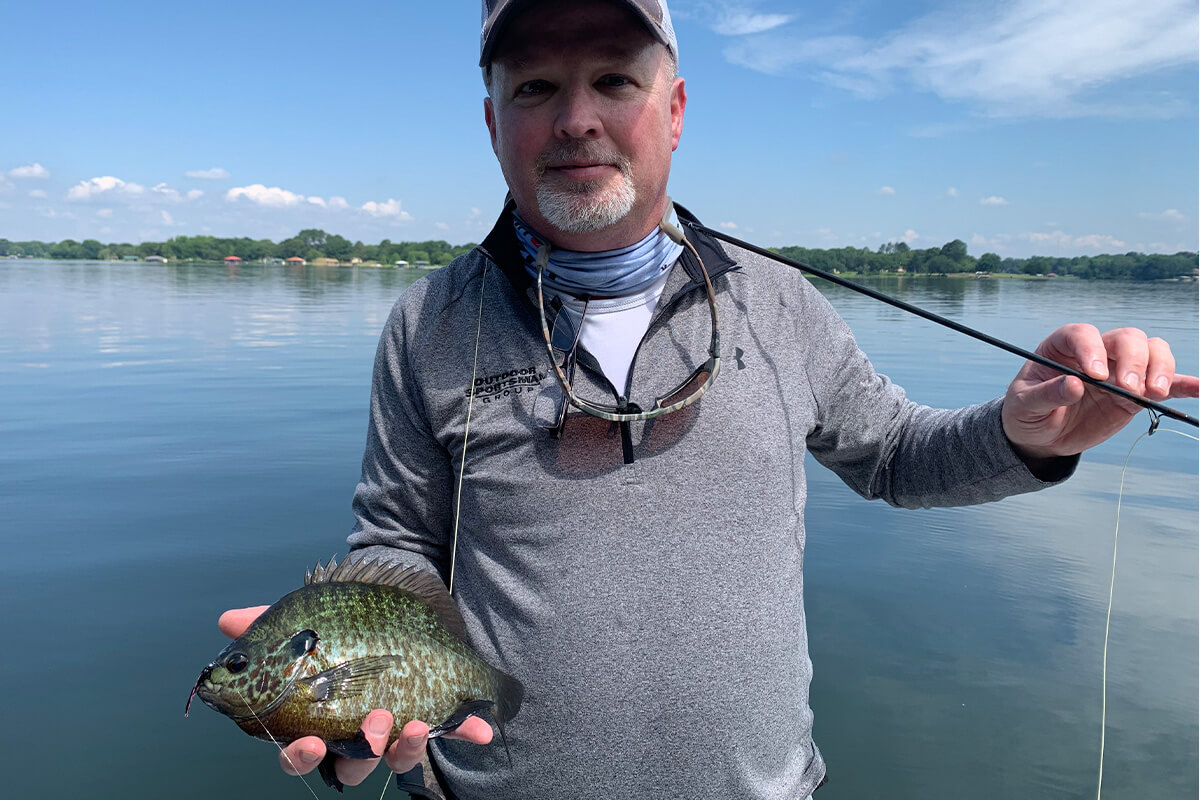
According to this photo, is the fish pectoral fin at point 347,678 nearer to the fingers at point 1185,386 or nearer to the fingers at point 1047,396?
the fingers at point 1047,396

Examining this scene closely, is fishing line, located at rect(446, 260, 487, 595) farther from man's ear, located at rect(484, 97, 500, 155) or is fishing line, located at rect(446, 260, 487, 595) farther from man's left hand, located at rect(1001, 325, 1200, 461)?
man's left hand, located at rect(1001, 325, 1200, 461)

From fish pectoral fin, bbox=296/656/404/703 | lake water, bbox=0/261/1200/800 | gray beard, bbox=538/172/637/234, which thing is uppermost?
gray beard, bbox=538/172/637/234

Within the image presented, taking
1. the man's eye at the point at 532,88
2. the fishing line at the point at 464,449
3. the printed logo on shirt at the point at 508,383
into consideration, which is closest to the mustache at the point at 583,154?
the man's eye at the point at 532,88

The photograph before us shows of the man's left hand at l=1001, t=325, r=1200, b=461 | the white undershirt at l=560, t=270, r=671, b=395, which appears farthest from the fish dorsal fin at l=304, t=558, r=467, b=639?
the man's left hand at l=1001, t=325, r=1200, b=461

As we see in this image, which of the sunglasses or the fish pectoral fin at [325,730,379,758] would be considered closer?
the fish pectoral fin at [325,730,379,758]

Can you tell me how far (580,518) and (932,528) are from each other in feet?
23.3

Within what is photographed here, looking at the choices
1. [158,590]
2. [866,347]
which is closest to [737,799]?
[158,590]

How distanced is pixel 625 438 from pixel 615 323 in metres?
0.39

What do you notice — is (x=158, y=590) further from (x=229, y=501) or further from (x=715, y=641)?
(x=715, y=641)

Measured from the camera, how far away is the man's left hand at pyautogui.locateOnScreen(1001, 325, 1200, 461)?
1759 mm

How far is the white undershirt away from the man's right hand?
1030mm

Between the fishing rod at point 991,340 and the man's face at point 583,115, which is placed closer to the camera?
the fishing rod at point 991,340

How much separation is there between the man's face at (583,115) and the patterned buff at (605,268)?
57 mm

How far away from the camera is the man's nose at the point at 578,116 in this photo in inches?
80.8
